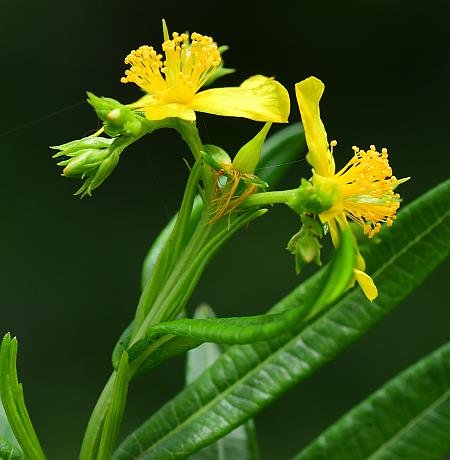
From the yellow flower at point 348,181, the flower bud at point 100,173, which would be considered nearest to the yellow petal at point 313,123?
the yellow flower at point 348,181

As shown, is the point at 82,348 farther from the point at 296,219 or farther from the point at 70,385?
the point at 296,219

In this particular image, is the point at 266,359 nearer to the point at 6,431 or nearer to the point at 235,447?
the point at 235,447

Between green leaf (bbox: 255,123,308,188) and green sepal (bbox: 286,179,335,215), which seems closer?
green sepal (bbox: 286,179,335,215)

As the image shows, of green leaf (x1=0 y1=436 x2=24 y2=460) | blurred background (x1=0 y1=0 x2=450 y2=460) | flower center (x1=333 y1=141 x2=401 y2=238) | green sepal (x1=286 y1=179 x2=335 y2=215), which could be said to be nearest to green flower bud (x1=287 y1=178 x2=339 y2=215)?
green sepal (x1=286 y1=179 x2=335 y2=215)

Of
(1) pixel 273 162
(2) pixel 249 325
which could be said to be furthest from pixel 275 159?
(2) pixel 249 325

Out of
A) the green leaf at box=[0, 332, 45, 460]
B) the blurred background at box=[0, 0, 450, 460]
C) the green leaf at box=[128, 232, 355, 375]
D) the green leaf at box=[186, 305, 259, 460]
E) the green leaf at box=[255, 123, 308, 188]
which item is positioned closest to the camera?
the green leaf at box=[128, 232, 355, 375]

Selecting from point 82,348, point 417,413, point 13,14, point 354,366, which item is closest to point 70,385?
point 82,348

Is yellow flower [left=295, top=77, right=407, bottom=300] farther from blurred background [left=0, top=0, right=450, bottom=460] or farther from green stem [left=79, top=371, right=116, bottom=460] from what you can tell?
blurred background [left=0, top=0, right=450, bottom=460]
